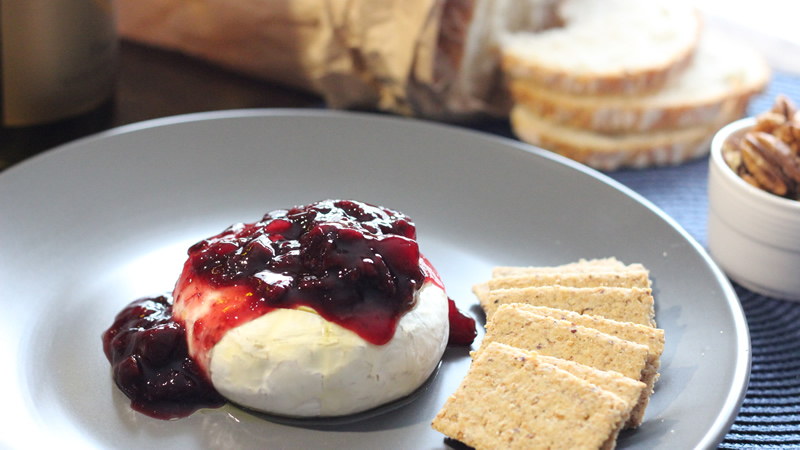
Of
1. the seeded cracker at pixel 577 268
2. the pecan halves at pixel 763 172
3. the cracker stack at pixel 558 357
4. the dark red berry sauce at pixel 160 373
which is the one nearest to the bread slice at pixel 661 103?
the pecan halves at pixel 763 172

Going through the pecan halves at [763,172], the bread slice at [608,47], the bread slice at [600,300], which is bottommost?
the bread slice at [608,47]

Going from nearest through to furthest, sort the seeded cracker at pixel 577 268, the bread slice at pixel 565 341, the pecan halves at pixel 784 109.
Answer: the bread slice at pixel 565 341 → the seeded cracker at pixel 577 268 → the pecan halves at pixel 784 109

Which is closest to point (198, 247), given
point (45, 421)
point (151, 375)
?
point (151, 375)

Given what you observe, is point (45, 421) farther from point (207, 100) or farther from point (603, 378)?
point (207, 100)

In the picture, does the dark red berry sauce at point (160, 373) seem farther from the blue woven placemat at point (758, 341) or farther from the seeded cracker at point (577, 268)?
the blue woven placemat at point (758, 341)

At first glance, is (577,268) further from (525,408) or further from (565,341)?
(525,408)
